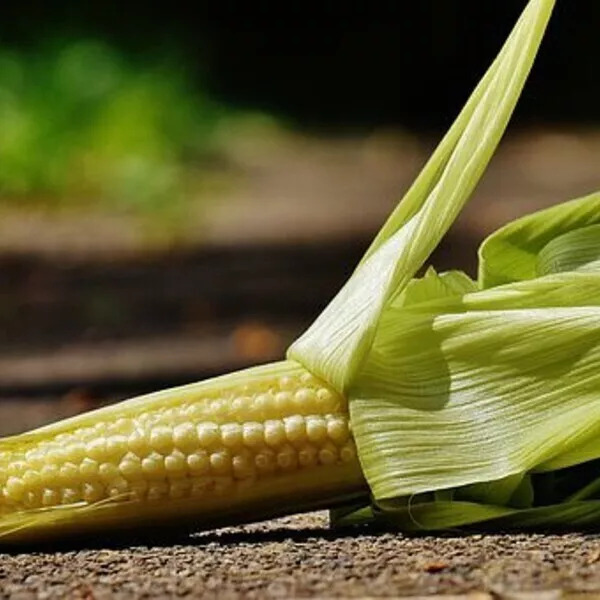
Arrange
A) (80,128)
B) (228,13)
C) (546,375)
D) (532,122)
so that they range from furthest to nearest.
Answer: (228,13) < (532,122) < (80,128) < (546,375)

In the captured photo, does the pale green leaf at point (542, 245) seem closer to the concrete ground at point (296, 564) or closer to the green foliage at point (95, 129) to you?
the concrete ground at point (296, 564)

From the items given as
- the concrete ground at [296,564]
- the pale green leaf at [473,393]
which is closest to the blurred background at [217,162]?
the concrete ground at [296,564]

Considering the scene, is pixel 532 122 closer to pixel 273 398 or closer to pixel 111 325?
pixel 111 325

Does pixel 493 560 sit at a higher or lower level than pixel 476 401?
lower

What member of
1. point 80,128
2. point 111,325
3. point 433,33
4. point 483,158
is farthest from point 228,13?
point 483,158

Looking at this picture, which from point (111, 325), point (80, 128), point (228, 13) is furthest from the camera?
point (228, 13)

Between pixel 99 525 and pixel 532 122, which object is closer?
pixel 99 525

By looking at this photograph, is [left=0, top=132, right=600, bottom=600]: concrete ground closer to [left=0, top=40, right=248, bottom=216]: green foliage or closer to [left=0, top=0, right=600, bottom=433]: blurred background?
[left=0, top=0, right=600, bottom=433]: blurred background

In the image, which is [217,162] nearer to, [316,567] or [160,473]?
[160,473]
